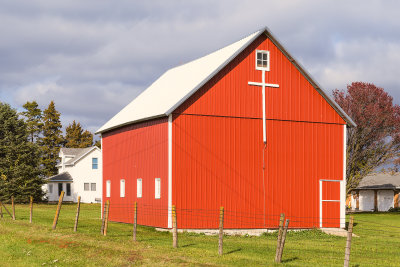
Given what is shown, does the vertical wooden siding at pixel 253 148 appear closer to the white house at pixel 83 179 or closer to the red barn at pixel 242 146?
the red barn at pixel 242 146

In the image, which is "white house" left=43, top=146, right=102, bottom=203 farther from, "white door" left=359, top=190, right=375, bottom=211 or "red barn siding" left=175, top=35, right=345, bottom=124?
"red barn siding" left=175, top=35, right=345, bottom=124

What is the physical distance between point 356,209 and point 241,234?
48037mm

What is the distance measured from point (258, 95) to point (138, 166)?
26.6 ft

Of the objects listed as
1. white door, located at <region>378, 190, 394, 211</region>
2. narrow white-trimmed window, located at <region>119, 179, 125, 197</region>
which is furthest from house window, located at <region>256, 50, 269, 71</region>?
white door, located at <region>378, 190, 394, 211</region>

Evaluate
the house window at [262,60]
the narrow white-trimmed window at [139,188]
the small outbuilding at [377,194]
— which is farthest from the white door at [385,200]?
the narrow white-trimmed window at [139,188]

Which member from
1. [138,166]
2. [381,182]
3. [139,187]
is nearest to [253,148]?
[138,166]

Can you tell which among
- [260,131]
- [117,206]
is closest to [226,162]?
[260,131]

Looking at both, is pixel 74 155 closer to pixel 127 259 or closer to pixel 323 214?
pixel 323 214

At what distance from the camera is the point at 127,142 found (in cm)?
3681

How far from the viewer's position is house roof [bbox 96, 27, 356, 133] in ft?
104

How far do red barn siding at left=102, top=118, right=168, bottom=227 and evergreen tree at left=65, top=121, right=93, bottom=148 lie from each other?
67.0 metres

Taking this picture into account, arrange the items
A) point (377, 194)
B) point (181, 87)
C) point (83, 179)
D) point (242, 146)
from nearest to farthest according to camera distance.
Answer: point (242, 146)
point (181, 87)
point (377, 194)
point (83, 179)

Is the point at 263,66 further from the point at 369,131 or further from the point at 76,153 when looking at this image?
the point at 76,153

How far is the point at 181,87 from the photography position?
34.0 m
